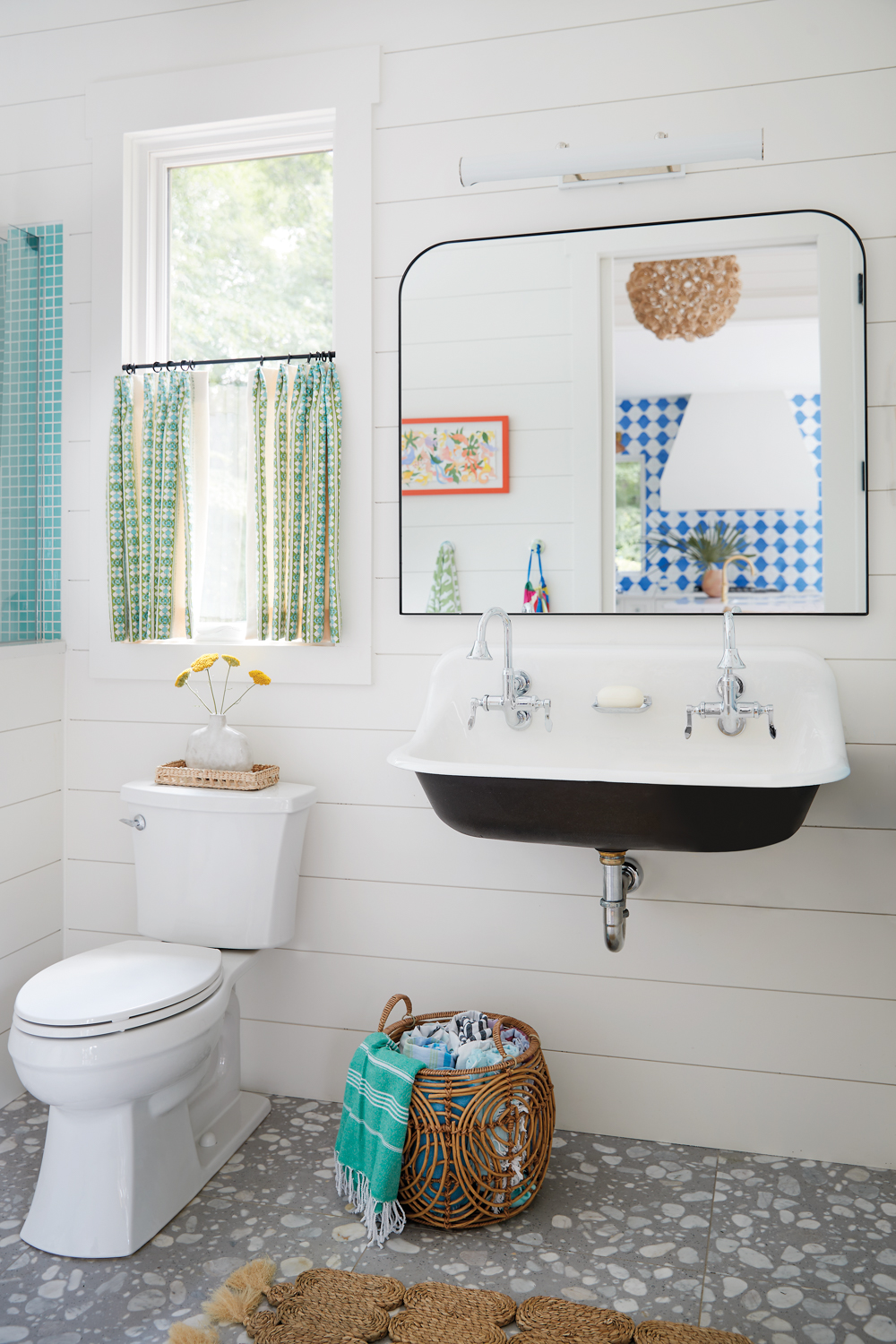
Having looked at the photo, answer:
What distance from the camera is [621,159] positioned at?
5.97 ft

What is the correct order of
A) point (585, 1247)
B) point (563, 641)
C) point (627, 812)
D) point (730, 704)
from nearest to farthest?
point (627, 812)
point (585, 1247)
point (730, 704)
point (563, 641)

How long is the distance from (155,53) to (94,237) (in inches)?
17.4

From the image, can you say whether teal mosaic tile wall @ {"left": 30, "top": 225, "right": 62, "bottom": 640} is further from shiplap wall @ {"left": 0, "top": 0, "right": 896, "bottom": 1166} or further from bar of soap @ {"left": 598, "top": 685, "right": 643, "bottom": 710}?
bar of soap @ {"left": 598, "top": 685, "right": 643, "bottom": 710}

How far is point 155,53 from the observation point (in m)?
2.25

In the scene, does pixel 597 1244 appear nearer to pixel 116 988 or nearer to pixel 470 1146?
pixel 470 1146

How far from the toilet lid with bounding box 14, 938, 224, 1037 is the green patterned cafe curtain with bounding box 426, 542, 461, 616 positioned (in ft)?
2.80

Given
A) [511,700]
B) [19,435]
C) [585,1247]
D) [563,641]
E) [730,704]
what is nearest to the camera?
[585,1247]

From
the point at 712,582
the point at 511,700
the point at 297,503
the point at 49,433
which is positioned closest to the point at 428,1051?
the point at 511,700

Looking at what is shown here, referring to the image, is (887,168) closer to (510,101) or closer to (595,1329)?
(510,101)

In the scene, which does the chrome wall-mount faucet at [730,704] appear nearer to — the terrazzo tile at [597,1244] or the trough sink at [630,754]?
the trough sink at [630,754]

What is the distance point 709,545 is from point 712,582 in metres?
0.08

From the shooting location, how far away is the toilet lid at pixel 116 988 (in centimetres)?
160

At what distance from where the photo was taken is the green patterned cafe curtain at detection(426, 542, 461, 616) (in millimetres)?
2080

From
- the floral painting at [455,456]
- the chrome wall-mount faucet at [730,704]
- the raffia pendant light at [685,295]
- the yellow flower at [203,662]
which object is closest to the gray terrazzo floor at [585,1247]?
the chrome wall-mount faucet at [730,704]
